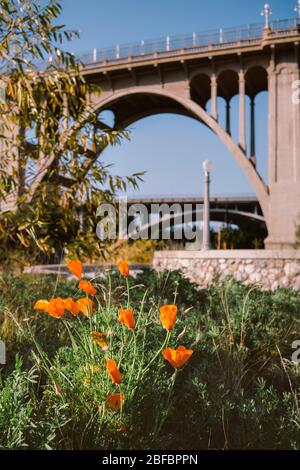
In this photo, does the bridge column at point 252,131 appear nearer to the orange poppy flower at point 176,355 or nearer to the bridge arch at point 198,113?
the bridge arch at point 198,113

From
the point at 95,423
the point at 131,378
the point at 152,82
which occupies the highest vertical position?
the point at 152,82

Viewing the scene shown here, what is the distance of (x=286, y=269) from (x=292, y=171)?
9.32 meters

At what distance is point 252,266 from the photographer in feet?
34.0

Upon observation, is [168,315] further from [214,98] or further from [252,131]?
[252,131]

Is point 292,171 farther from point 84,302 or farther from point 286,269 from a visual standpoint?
point 84,302

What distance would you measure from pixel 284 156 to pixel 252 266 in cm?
960

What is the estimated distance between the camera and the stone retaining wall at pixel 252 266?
33.6ft

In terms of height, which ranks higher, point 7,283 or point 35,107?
point 35,107

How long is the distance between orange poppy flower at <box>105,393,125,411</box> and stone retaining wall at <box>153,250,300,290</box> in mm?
8164

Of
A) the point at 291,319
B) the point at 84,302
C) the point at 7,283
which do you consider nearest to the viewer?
the point at 84,302

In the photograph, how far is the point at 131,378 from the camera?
2078mm

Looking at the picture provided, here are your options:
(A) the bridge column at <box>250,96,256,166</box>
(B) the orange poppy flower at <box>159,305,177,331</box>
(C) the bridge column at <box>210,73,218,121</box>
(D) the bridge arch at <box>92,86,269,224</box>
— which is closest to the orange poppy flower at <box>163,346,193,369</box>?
(B) the orange poppy flower at <box>159,305,177,331</box>

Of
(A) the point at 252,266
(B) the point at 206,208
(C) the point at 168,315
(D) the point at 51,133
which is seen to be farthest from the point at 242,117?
(C) the point at 168,315

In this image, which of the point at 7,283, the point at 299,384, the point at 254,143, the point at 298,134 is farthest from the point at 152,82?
the point at 299,384
